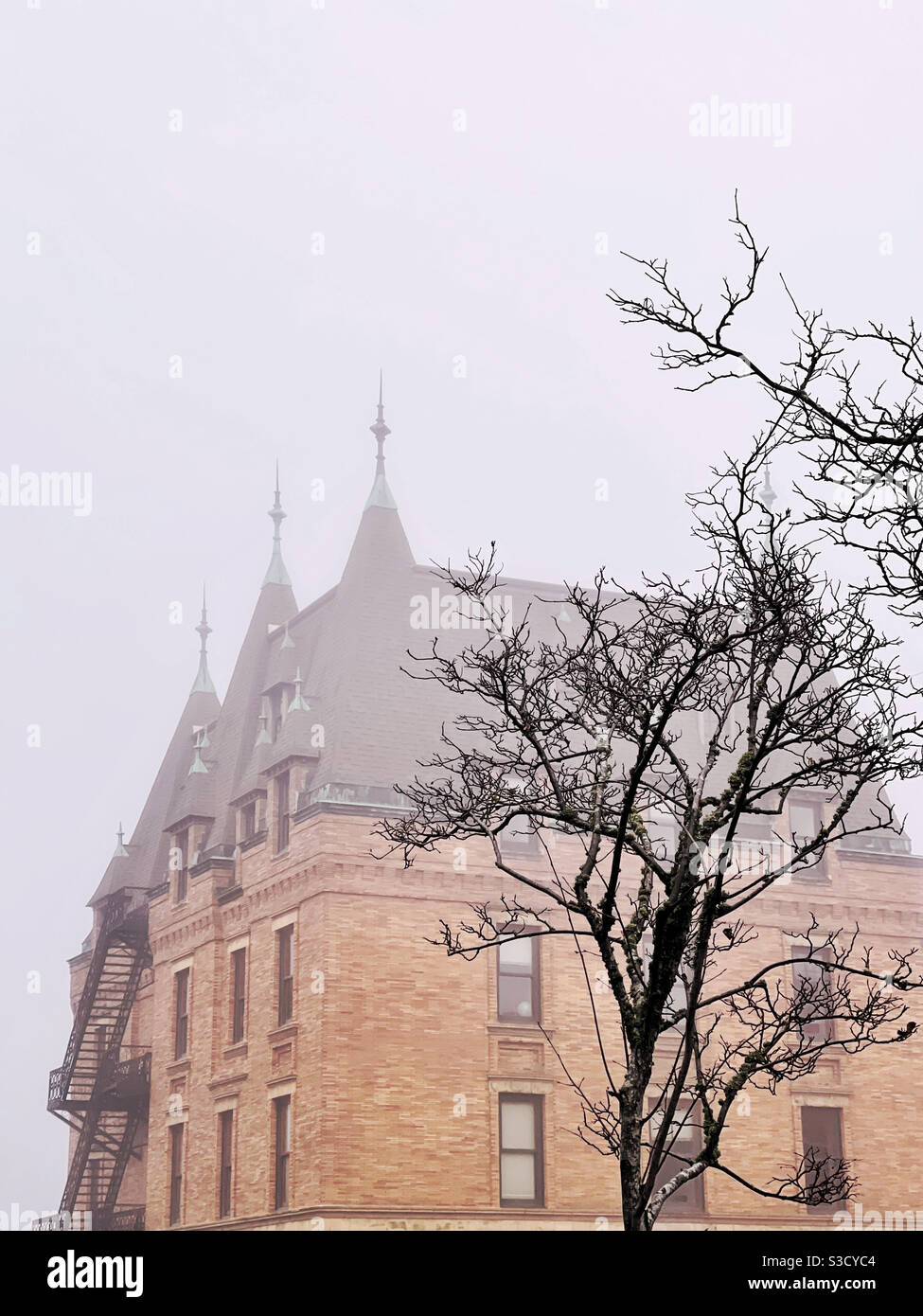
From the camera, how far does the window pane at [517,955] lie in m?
34.5

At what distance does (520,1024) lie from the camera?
34.0 meters

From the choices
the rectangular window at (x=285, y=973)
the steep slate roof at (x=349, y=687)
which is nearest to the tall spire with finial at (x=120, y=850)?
the steep slate roof at (x=349, y=687)

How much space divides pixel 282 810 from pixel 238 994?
4461mm

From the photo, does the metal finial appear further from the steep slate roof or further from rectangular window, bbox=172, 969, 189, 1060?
rectangular window, bbox=172, 969, 189, 1060

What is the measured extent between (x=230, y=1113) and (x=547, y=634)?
14172 millimetres

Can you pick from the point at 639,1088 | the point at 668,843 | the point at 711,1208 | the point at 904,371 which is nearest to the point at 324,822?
the point at 668,843

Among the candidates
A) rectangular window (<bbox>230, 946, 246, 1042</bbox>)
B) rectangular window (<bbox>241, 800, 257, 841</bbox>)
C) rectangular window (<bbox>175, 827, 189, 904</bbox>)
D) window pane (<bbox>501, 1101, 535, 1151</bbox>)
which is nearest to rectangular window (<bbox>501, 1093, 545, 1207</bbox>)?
window pane (<bbox>501, 1101, 535, 1151</bbox>)

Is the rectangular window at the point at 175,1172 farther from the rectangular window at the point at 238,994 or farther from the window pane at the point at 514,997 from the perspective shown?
the window pane at the point at 514,997

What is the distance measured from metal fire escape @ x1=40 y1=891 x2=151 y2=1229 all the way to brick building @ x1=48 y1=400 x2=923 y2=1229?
0.10 metres

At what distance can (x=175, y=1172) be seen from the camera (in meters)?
38.6

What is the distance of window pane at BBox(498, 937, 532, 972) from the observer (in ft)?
113

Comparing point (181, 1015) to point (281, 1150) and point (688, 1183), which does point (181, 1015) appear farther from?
point (688, 1183)

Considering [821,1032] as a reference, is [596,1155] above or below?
below

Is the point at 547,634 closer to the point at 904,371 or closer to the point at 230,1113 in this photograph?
the point at 230,1113
